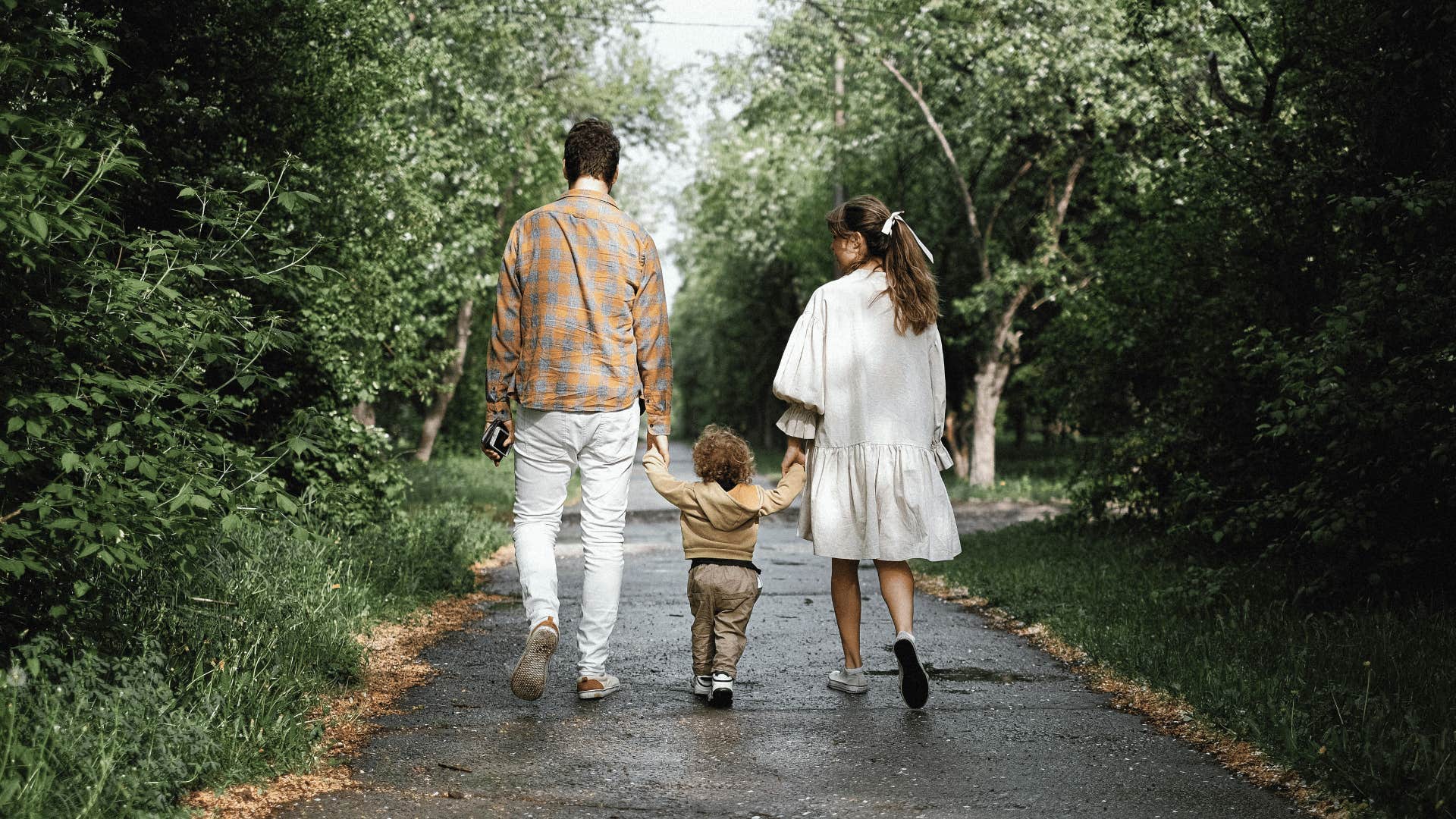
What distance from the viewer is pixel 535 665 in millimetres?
4977

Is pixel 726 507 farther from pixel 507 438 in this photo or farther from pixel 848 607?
pixel 507 438

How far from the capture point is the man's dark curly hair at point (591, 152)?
5.35 metres

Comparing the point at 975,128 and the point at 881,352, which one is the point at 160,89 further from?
the point at 975,128

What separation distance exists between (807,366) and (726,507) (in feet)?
2.44

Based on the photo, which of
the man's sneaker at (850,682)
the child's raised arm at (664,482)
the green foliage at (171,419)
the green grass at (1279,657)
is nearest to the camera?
the green foliage at (171,419)

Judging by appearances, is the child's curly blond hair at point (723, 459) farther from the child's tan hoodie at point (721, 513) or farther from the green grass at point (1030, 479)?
the green grass at point (1030, 479)

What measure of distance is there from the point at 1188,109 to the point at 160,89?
9660 mm

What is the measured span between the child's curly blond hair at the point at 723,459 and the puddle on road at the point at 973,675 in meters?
1.36

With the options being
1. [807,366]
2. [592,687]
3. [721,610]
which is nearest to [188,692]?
[592,687]

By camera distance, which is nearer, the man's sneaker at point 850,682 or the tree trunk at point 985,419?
the man's sneaker at point 850,682

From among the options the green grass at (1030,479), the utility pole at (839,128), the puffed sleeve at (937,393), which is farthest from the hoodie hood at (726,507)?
the utility pole at (839,128)

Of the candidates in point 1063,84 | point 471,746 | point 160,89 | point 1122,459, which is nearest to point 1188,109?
point 1122,459

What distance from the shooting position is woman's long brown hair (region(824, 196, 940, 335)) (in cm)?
546

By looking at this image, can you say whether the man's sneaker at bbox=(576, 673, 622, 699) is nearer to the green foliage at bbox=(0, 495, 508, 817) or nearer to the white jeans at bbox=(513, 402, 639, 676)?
the white jeans at bbox=(513, 402, 639, 676)
